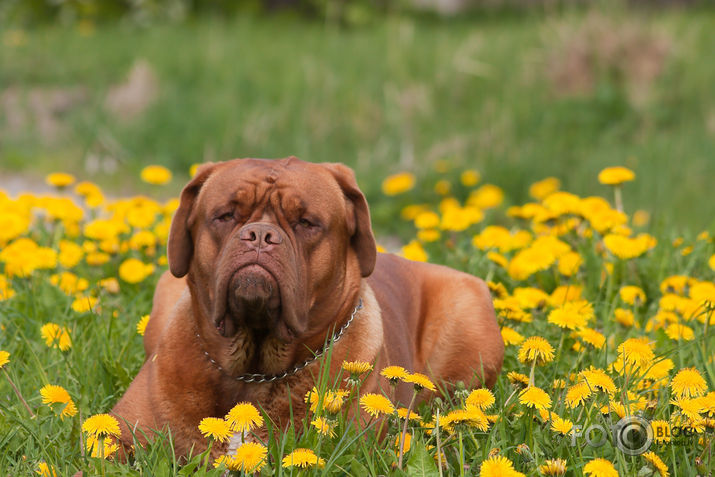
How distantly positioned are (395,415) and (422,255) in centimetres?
213

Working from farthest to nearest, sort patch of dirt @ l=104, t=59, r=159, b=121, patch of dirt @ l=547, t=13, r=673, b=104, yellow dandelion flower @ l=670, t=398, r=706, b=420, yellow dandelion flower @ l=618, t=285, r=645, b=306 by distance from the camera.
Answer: patch of dirt @ l=547, t=13, r=673, b=104 → patch of dirt @ l=104, t=59, r=159, b=121 → yellow dandelion flower @ l=618, t=285, r=645, b=306 → yellow dandelion flower @ l=670, t=398, r=706, b=420

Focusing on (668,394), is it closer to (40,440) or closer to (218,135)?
(40,440)

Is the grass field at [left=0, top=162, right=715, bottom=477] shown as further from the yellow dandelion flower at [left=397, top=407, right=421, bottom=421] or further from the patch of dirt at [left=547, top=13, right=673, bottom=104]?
the patch of dirt at [left=547, top=13, right=673, bottom=104]

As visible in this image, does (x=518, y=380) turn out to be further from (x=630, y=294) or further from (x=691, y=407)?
(x=630, y=294)

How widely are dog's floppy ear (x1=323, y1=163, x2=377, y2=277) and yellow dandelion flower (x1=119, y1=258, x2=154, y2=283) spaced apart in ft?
4.64

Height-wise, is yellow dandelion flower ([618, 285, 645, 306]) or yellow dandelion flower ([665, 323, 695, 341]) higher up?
yellow dandelion flower ([665, 323, 695, 341])

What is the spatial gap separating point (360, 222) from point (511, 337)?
853mm

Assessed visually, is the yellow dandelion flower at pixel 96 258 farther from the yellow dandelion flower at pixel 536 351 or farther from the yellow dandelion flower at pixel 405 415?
the yellow dandelion flower at pixel 536 351

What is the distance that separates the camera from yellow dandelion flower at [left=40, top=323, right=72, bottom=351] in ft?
11.0

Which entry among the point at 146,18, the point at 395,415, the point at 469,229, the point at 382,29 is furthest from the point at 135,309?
the point at 146,18

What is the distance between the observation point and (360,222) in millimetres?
3197

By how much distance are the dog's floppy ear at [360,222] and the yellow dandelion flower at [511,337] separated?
0.75m

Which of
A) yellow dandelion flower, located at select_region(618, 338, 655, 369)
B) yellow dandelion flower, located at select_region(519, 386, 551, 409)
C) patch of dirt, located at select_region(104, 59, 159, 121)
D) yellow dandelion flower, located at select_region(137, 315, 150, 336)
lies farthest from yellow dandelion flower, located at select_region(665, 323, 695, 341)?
patch of dirt, located at select_region(104, 59, 159, 121)

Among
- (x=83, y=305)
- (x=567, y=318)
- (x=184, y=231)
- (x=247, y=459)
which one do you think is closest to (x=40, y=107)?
(x=83, y=305)
